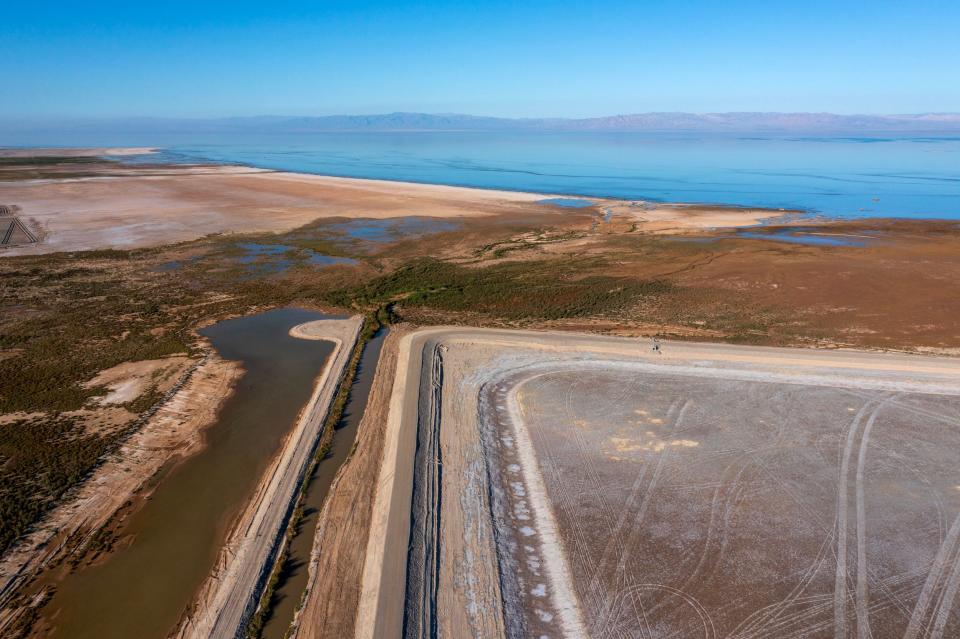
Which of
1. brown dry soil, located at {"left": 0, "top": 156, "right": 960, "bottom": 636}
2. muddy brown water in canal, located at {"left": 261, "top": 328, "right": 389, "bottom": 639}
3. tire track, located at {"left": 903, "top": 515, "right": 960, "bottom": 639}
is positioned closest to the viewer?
tire track, located at {"left": 903, "top": 515, "right": 960, "bottom": 639}

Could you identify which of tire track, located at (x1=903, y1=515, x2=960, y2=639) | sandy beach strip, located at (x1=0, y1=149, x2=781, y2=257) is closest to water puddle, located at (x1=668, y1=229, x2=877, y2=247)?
→ sandy beach strip, located at (x1=0, y1=149, x2=781, y2=257)

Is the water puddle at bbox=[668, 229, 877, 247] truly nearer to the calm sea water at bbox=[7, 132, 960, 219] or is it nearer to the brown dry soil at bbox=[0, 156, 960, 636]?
the brown dry soil at bbox=[0, 156, 960, 636]

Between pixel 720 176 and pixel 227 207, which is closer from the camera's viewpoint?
pixel 227 207

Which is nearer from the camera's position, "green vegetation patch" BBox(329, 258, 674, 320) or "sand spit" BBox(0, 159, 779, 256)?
"green vegetation patch" BBox(329, 258, 674, 320)

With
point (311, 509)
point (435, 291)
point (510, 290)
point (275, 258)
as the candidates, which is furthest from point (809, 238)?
point (311, 509)

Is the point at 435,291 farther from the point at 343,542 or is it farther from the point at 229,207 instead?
the point at 229,207

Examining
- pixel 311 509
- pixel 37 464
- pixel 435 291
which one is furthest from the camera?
pixel 435 291
